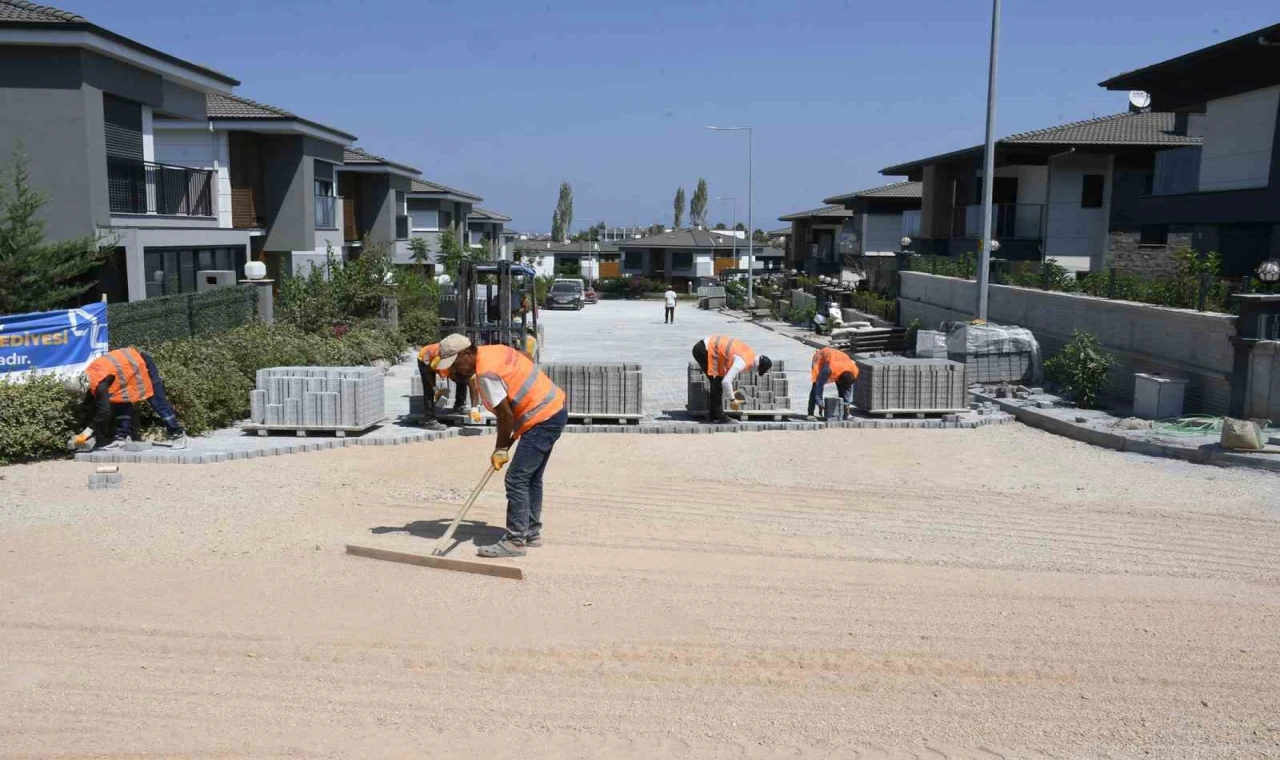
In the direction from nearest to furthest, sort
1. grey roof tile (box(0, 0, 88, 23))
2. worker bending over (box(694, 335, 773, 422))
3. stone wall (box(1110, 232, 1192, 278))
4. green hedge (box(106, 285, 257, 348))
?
worker bending over (box(694, 335, 773, 422)), green hedge (box(106, 285, 257, 348)), grey roof tile (box(0, 0, 88, 23)), stone wall (box(1110, 232, 1192, 278))

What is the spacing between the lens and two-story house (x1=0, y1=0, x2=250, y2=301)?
61.4 feet

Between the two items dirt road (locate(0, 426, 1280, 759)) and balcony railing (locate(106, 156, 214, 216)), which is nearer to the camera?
dirt road (locate(0, 426, 1280, 759))

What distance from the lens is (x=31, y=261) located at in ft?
53.1

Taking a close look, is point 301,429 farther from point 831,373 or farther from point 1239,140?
point 1239,140

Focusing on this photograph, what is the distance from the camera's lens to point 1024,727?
18.5ft

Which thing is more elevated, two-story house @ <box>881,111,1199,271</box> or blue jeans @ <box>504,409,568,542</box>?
two-story house @ <box>881,111,1199,271</box>

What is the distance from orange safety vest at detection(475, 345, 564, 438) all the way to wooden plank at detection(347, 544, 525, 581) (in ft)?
3.55

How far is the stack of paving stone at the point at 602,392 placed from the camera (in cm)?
1556

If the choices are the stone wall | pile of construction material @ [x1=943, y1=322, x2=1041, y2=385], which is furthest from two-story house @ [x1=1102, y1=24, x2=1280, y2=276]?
pile of construction material @ [x1=943, y1=322, x2=1041, y2=385]

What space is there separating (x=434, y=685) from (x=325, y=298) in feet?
64.2

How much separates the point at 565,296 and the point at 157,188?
33919 millimetres

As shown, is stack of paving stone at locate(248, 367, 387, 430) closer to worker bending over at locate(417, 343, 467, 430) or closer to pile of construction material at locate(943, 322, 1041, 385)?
worker bending over at locate(417, 343, 467, 430)

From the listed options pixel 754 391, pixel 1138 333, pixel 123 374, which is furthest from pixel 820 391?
pixel 123 374

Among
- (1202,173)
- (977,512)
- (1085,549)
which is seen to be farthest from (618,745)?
(1202,173)
